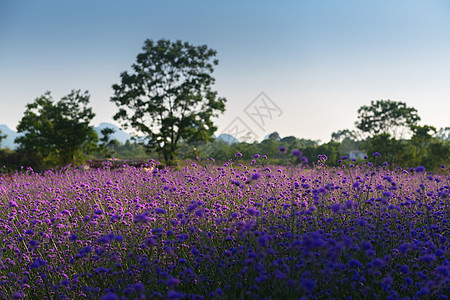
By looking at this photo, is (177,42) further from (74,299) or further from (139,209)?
(74,299)

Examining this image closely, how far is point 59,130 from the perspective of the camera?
20.1 meters

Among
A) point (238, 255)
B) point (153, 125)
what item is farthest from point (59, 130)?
point (238, 255)

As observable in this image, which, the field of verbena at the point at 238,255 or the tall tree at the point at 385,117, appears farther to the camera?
the tall tree at the point at 385,117

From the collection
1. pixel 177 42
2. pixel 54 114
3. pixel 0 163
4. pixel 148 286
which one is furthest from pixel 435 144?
pixel 0 163

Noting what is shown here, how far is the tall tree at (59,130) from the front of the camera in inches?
776

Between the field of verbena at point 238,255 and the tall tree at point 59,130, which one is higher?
the tall tree at point 59,130

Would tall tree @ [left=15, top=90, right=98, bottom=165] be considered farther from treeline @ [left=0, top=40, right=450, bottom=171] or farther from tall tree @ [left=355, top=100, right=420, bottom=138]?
tall tree @ [left=355, top=100, right=420, bottom=138]

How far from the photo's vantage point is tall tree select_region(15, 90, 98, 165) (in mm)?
19703

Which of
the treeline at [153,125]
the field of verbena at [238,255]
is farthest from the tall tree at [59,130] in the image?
the field of verbena at [238,255]

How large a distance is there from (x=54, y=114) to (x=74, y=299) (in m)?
20.6

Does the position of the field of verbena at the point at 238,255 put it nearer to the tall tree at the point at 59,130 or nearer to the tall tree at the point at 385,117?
the tall tree at the point at 59,130

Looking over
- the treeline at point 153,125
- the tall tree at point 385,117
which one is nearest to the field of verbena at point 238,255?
the treeline at point 153,125

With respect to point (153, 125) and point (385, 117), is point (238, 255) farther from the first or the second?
point (385, 117)

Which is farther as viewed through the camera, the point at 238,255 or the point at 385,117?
the point at 385,117
